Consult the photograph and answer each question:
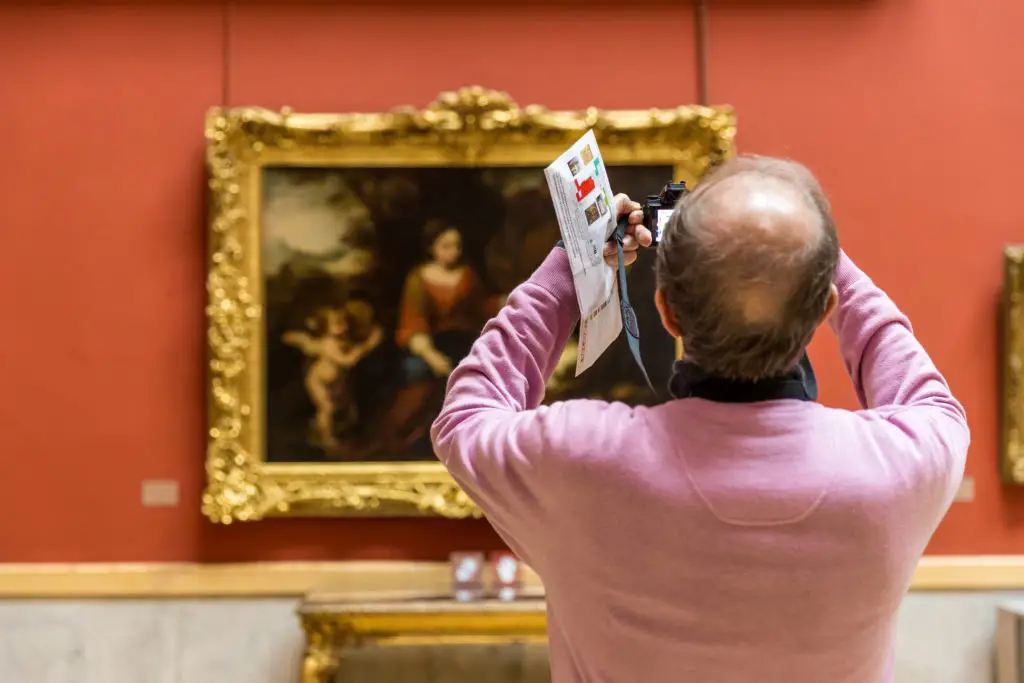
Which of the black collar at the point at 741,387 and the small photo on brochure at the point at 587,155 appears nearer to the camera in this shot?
the black collar at the point at 741,387

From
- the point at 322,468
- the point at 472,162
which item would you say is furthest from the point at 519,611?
the point at 472,162

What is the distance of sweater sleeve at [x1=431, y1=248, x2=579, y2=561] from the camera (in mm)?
A: 1099

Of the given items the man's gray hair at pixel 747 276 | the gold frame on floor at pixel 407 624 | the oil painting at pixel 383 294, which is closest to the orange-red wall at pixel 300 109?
the oil painting at pixel 383 294

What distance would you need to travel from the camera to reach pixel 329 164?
13.2 ft

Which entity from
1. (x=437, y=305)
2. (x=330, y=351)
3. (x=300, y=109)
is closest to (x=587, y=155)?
(x=437, y=305)

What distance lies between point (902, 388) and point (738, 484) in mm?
326

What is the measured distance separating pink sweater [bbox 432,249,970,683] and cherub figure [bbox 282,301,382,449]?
2927 mm

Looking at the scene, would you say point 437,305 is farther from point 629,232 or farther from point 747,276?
point 747,276

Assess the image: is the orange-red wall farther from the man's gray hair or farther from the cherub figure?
the man's gray hair

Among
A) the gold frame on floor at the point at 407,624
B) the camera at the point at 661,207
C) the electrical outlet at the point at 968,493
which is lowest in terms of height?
the gold frame on floor at the point at 407,624

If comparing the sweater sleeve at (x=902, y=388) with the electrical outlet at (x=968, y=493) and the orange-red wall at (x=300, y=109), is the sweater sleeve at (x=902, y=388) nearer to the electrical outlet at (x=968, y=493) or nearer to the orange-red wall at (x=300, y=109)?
the orange-red wall at (x=300, y=109)

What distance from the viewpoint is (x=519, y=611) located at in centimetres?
358

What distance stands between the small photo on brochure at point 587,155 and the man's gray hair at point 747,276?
1.24 feet

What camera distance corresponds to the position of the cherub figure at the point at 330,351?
3990 millimetres
